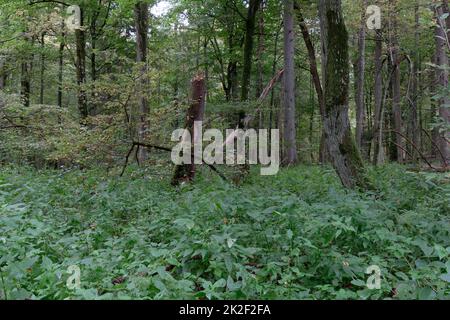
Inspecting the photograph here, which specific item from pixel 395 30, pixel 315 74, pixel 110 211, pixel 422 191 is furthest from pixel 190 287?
pixel 395 30

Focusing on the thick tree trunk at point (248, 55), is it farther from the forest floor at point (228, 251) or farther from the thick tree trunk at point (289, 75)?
the forest floor at point (228, 251)

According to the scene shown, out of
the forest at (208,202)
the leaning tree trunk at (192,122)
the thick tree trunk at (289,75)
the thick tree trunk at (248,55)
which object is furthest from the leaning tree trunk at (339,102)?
the thick tree trunk at (289,75)

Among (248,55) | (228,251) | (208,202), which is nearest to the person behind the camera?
(228,251)

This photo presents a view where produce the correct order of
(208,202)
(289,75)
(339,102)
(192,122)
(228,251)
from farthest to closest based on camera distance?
(289,75) < (192,122) < (339,102) < (208,202) < (228,251)

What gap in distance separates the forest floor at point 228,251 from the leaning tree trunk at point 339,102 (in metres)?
0.90

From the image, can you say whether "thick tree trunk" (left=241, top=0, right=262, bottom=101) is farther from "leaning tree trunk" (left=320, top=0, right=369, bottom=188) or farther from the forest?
"leaning tree trunk" (left=320, top=0, right=369, bottom=188)

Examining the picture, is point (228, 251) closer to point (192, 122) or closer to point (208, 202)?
point (208, 202)

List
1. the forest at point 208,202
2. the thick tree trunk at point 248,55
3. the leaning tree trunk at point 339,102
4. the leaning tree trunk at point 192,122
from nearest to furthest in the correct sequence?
the forest at point 208,202 < the leaning tree trunk at point 339,102 < the leaning tree trunk at point 192,122 < the thick tree trunk at point 248,55

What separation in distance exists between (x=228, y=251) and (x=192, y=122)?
17.0ft

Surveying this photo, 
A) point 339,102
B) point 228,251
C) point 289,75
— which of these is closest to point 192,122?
point 339,102

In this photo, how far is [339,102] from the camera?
7020 millimetres

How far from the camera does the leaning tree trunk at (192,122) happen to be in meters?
8.67

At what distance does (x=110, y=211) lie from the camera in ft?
20.1
